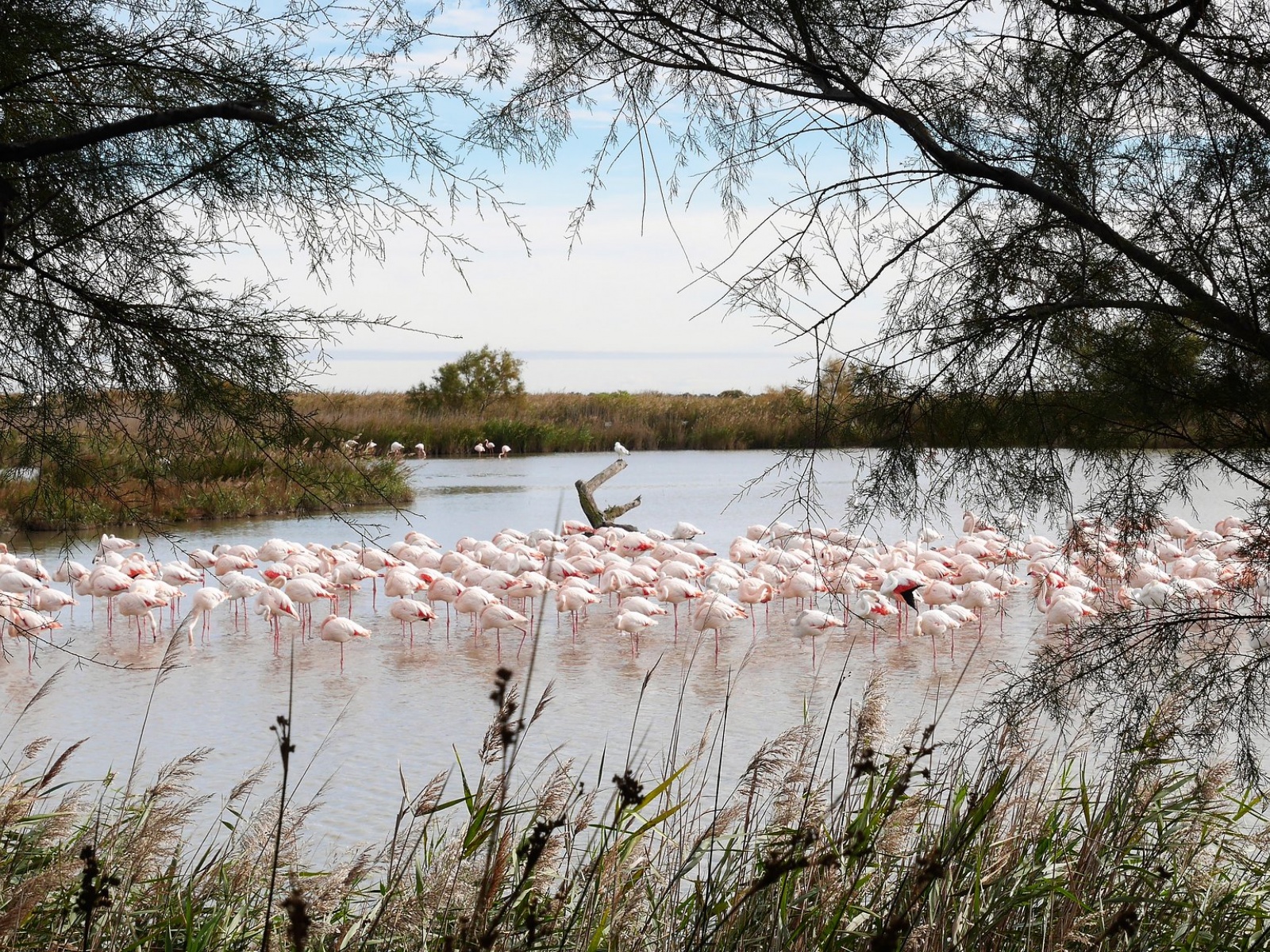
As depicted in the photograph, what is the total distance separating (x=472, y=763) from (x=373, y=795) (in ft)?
1.48

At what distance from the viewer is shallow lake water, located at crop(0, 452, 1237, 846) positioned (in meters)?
4.58

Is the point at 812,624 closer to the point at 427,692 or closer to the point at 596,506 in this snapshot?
the point at 427,692

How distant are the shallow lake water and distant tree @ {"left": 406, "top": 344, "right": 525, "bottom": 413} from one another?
1701 cm

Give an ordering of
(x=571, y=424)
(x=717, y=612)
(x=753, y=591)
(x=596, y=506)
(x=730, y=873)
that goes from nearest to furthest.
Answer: (x=730, y=873), (x=717, y=612), (x=753, y=591), (x=596, y=506), (x=571, y=424)

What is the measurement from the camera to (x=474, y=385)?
26562mm

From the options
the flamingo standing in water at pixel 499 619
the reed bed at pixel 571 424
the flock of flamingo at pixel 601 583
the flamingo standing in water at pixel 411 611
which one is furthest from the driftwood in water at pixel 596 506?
the reed bed at pixel 571 424

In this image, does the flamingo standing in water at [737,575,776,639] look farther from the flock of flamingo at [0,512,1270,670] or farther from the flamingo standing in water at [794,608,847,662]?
the flamingo standing in water at [794,608,847,662]

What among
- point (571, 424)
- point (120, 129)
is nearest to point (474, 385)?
point (571, 424)

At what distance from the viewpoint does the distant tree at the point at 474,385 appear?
26156mm

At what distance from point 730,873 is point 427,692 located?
4237 mm

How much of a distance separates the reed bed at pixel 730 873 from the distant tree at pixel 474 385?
2333 centimetres

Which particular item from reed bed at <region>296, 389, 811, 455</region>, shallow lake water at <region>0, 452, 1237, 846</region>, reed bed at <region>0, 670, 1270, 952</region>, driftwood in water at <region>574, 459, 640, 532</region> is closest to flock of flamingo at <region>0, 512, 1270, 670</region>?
shallow lake water at <region>0, 452, 1237, 846</region>

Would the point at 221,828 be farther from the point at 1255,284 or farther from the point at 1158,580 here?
the point at 1158,580

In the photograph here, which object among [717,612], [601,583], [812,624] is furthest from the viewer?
[601,583]
